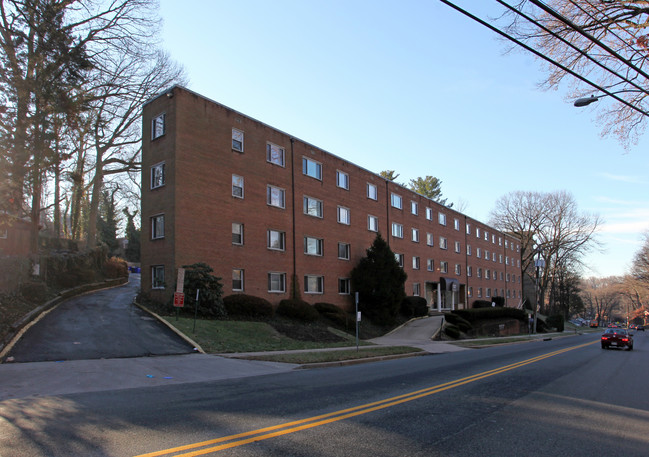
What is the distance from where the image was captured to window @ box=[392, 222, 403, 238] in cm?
4100

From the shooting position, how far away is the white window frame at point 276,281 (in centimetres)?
2711

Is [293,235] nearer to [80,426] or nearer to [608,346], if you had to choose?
[608,346]

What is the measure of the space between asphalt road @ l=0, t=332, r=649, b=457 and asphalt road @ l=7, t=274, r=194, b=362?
535 centimetres

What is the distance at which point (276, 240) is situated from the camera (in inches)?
1105

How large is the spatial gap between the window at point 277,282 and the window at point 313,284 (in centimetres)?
220

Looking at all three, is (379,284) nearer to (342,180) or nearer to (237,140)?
(342,180)

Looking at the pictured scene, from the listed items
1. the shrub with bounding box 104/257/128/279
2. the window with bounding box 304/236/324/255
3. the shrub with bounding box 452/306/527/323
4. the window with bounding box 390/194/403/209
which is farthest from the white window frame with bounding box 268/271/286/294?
the shrub with bounding box 452/306/527/323

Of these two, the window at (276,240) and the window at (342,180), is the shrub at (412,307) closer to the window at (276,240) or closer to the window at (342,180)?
the window at (342,180)

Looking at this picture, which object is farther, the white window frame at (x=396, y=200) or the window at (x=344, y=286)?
the white window frame at (x=396, y=200)

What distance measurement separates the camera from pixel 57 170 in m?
17.2

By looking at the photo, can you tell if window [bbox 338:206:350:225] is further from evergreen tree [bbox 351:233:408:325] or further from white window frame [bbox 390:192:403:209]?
white window frame [bbox 390:192:403:209]

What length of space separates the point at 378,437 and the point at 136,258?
211 feet

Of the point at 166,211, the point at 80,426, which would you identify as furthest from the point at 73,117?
the point at 80,426

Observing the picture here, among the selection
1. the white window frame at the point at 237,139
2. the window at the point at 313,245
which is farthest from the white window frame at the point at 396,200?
the white window frame at the point at 237,139
